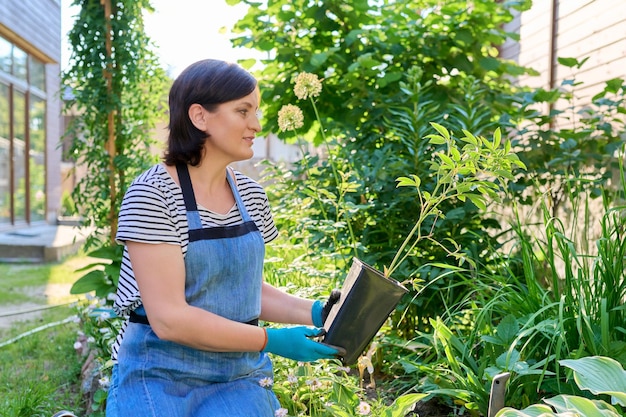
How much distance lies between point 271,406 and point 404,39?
8.09 ft

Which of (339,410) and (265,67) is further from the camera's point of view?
(265,67)

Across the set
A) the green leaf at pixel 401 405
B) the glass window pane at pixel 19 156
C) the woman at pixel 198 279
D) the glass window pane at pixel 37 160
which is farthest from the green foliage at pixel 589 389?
the glass window pane at pixel 37 160

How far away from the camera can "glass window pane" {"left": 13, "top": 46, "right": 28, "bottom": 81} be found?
10391 millimetres

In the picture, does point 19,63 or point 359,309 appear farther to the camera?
point 19,63

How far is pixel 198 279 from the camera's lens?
1655mm

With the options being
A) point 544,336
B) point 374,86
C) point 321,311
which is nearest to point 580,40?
point 374,86

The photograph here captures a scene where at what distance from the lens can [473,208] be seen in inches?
110

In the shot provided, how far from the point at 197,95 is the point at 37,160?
10984mm

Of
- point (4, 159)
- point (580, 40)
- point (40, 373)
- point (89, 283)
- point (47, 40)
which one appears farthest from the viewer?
point (47, 40)

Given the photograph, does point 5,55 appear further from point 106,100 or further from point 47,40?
point 106,100

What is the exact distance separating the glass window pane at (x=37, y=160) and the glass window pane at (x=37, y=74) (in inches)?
10.1

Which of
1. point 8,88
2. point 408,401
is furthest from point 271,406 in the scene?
point 8,88

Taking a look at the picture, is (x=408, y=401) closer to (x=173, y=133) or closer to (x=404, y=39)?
(x=173, y=133)

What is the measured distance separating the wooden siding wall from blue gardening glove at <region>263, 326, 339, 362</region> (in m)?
2.70
